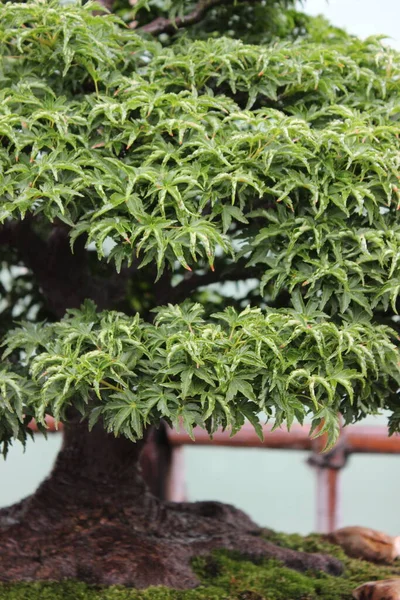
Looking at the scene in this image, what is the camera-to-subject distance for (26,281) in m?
3.32

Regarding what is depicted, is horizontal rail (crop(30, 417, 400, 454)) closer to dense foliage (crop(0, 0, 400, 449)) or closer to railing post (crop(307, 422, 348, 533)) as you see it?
railing post (crop(307, 422, 348, 533))

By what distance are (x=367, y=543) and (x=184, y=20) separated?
2104 mm

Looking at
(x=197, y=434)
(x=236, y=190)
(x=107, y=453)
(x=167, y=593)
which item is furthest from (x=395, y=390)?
(x=197, y=434)

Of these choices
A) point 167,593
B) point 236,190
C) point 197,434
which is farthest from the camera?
point 197,434

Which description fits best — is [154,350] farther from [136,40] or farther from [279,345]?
[136,40]

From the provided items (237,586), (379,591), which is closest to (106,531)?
(237,586)

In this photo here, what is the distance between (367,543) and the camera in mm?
3211

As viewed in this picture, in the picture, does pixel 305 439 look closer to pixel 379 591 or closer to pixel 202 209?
pixel 379 591

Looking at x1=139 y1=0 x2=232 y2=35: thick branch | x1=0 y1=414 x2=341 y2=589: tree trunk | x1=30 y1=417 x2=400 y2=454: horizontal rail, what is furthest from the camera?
x1=30 y1=417 x2=400 y2=454: horizontal rail

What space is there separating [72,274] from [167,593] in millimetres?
1145

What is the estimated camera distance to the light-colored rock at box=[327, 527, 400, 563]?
3.15 m

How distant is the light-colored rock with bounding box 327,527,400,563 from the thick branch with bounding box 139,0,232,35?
2075 millimetres

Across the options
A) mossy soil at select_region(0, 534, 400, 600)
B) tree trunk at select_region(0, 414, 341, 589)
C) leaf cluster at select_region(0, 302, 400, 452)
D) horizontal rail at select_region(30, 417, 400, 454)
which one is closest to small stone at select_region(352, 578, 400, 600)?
mossy soil at select_region(0, 534, 400, 600)

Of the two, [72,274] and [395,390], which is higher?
[72,274]
